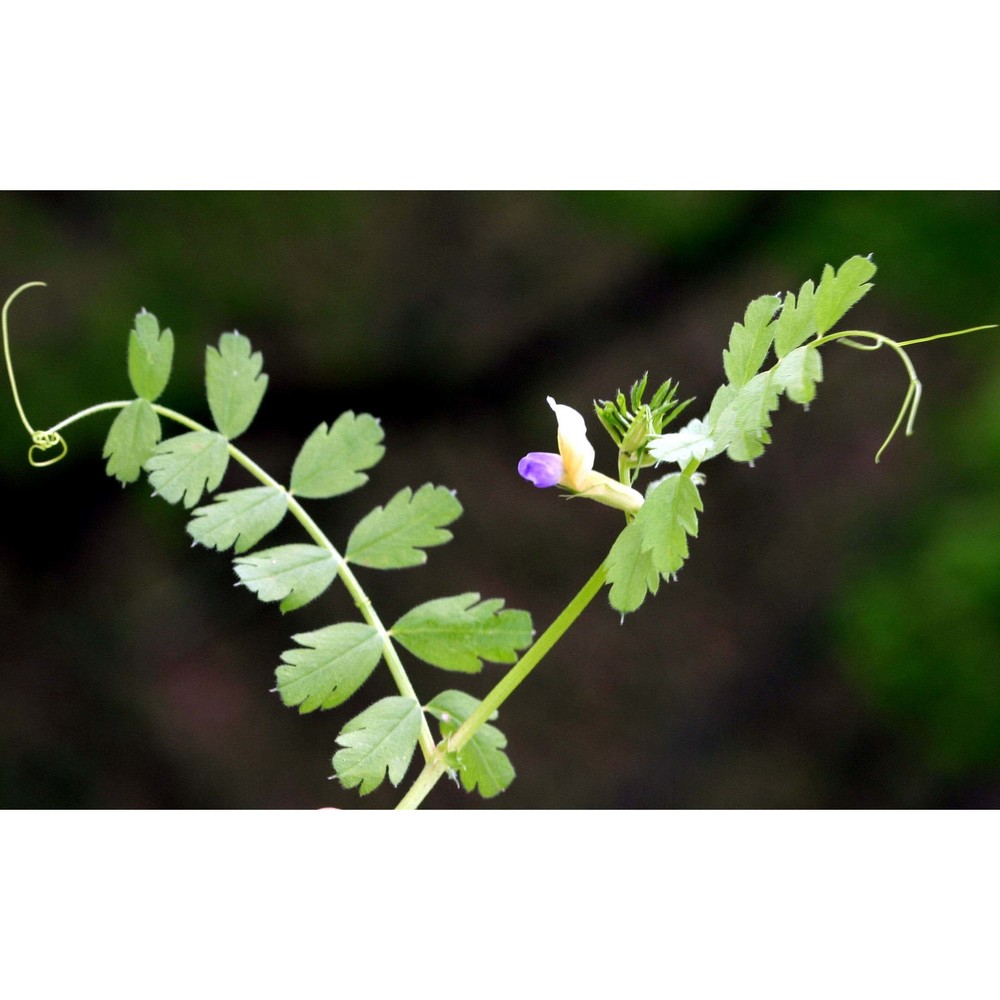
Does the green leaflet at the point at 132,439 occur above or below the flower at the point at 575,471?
below

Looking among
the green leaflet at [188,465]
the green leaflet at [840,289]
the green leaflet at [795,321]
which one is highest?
the green leaflet at [840,289]

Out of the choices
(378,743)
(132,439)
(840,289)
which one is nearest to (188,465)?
(132,439)

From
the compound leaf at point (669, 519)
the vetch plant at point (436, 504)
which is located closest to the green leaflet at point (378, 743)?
the vetch plant at point (436, 504)

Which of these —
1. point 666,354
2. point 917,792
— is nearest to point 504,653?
point 666,354

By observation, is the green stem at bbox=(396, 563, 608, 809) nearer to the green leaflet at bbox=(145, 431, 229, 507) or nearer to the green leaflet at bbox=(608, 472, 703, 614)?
the green leaflet at bbox=(608, 472, 703, 614)

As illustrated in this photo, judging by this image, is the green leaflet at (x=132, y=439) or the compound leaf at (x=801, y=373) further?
the green leaflet at (x=132, y=439)

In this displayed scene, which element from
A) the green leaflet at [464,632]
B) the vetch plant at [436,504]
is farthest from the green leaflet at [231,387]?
the green leaflet at [464,632]

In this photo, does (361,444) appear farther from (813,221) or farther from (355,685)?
(813,221)

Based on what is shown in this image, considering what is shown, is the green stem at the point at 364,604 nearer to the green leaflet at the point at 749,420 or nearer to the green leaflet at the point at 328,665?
the green leaflet at the point at 328,665
